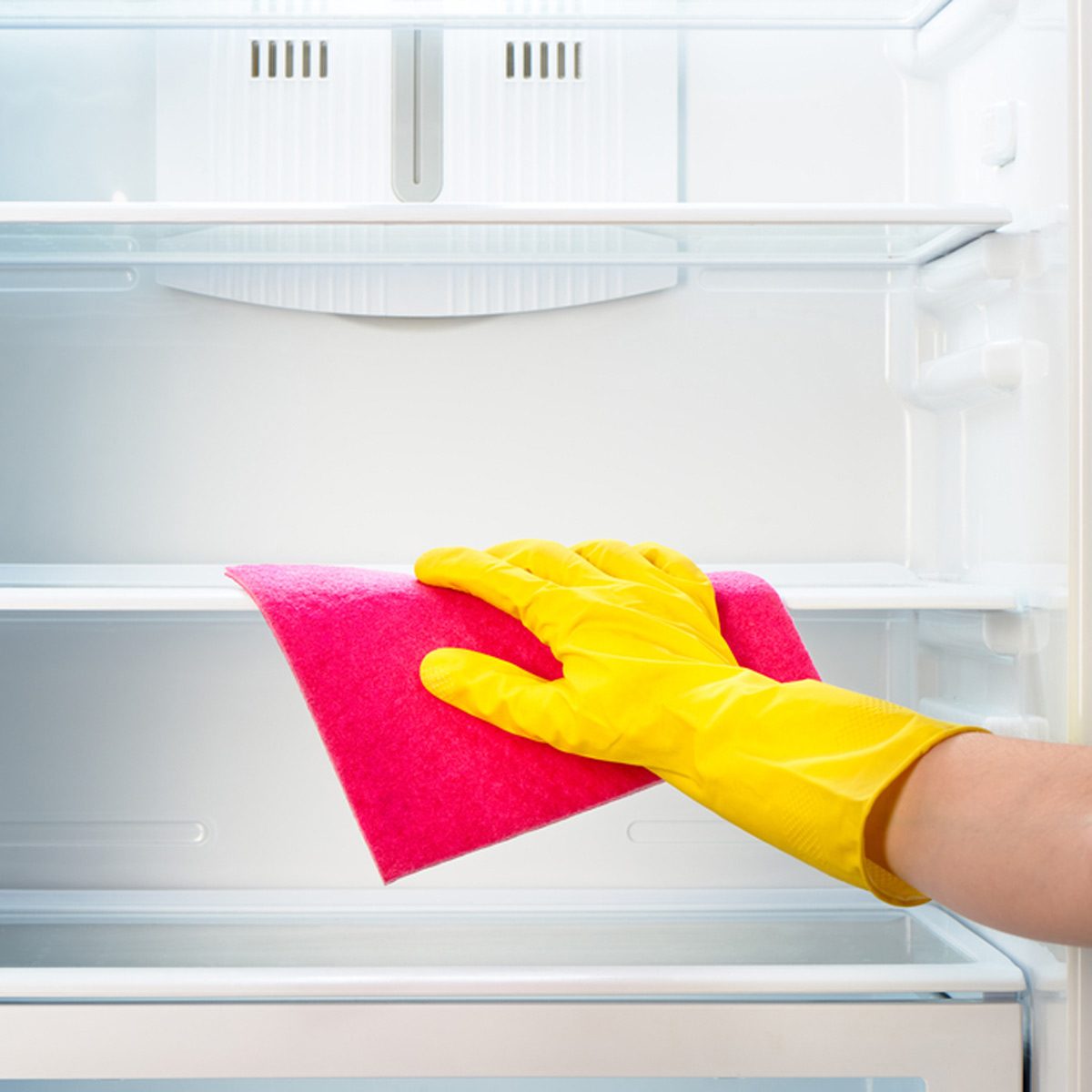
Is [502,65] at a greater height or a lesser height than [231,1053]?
greater

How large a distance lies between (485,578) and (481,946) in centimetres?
41

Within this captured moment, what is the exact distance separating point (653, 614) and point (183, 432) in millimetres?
629

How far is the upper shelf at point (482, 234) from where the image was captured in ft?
3.11

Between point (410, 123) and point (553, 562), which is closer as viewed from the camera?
point (553, 562)

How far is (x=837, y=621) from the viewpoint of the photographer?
124 centimetres

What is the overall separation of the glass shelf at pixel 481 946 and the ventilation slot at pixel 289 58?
0.88 meters

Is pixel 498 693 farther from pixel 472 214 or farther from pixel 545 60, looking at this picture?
pixel 545 60

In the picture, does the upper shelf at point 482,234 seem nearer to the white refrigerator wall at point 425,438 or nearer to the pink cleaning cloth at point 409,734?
the white refrigerator wall at point 425,438

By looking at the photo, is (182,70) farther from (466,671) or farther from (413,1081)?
(413,1081)

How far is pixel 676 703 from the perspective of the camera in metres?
0.79

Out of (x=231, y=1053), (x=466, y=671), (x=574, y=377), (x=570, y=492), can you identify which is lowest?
(x=231, y=1053)

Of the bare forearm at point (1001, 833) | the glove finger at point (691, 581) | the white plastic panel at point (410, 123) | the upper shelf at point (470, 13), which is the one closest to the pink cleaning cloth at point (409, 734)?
the glove finger at point (691, 581)

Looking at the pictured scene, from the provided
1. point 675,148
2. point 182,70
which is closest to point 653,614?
point 675,148

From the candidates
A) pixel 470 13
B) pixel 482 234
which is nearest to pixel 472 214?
pixel 482 234
